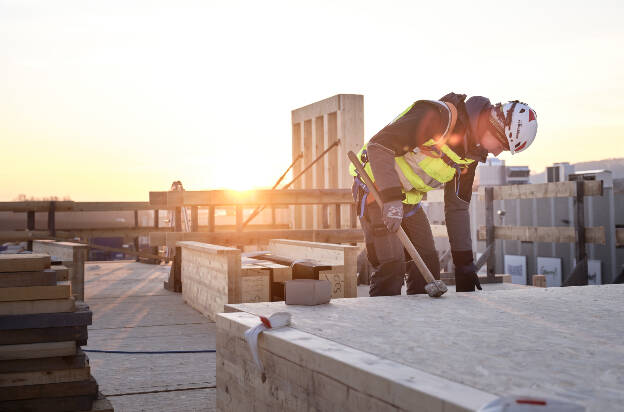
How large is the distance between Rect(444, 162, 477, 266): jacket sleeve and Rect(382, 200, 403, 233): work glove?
2.68 ft

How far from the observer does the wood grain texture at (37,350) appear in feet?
13.9

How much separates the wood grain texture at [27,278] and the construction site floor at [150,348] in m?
0.90

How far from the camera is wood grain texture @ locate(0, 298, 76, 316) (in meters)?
4.29

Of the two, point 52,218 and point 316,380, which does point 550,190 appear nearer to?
point 316,380

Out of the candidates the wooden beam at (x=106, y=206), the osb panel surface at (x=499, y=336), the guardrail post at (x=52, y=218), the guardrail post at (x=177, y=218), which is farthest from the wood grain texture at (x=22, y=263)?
the wooden beam at (x=106, y=206)

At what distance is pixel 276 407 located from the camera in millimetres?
3018

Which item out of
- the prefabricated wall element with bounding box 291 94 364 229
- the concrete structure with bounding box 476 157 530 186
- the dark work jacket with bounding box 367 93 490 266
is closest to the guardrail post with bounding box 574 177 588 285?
the prefabricated wall element with bounding box 291 94 364 229

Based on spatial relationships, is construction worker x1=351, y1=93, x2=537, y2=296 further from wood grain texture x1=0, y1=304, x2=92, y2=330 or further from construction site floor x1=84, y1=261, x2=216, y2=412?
wood grain texture x1=0, y1=304, x2=92, y2=330

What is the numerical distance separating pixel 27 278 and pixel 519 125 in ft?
11.0

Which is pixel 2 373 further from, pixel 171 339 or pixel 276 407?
pixel 171 339

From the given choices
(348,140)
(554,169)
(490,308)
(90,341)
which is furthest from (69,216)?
(490,308)

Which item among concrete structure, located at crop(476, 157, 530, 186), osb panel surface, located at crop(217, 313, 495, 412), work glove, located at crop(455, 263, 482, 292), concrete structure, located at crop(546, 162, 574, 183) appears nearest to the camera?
osb panel surface, located at crop(217, 313, 495, 412)

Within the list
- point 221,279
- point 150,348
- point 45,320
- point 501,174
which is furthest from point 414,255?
point 501,174

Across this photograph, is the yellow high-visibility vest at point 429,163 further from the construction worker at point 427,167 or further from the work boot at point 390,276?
the work boot at point 390,276
